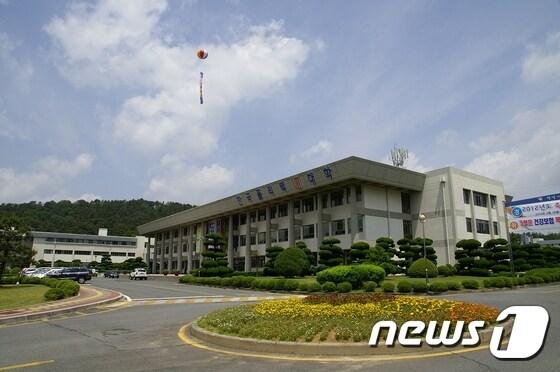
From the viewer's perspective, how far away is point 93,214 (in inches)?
6152

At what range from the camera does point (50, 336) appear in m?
Result: 11.9

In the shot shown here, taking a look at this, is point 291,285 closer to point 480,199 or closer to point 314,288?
point 314,288

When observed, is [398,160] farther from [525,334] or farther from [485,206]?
[525,334]

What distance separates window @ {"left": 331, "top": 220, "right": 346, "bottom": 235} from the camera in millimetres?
48438

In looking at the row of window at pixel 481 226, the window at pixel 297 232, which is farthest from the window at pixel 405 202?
the window at pixel 297 232

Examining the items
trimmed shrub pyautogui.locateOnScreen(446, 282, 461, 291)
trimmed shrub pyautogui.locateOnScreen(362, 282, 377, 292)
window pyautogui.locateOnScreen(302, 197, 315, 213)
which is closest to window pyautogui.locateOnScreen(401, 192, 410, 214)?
window pyautogui.locateOnScreen(302, 197, 315, 213)

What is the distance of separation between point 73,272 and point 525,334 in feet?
167

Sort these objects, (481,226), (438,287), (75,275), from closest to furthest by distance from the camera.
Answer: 1. (438,287)
2. (75,275)
3. (481,226)

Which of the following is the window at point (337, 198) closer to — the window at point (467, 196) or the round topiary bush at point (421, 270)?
the round topiary bush at point (421, 270)

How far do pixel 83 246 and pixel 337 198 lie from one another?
322 ft

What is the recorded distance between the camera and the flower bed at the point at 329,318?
30.1 ft

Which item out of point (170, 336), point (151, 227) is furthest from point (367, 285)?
point (151, 227)

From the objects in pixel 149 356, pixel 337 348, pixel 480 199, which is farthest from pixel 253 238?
pixel 337 348

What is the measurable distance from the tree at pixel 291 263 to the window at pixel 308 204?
1223 centimetres
